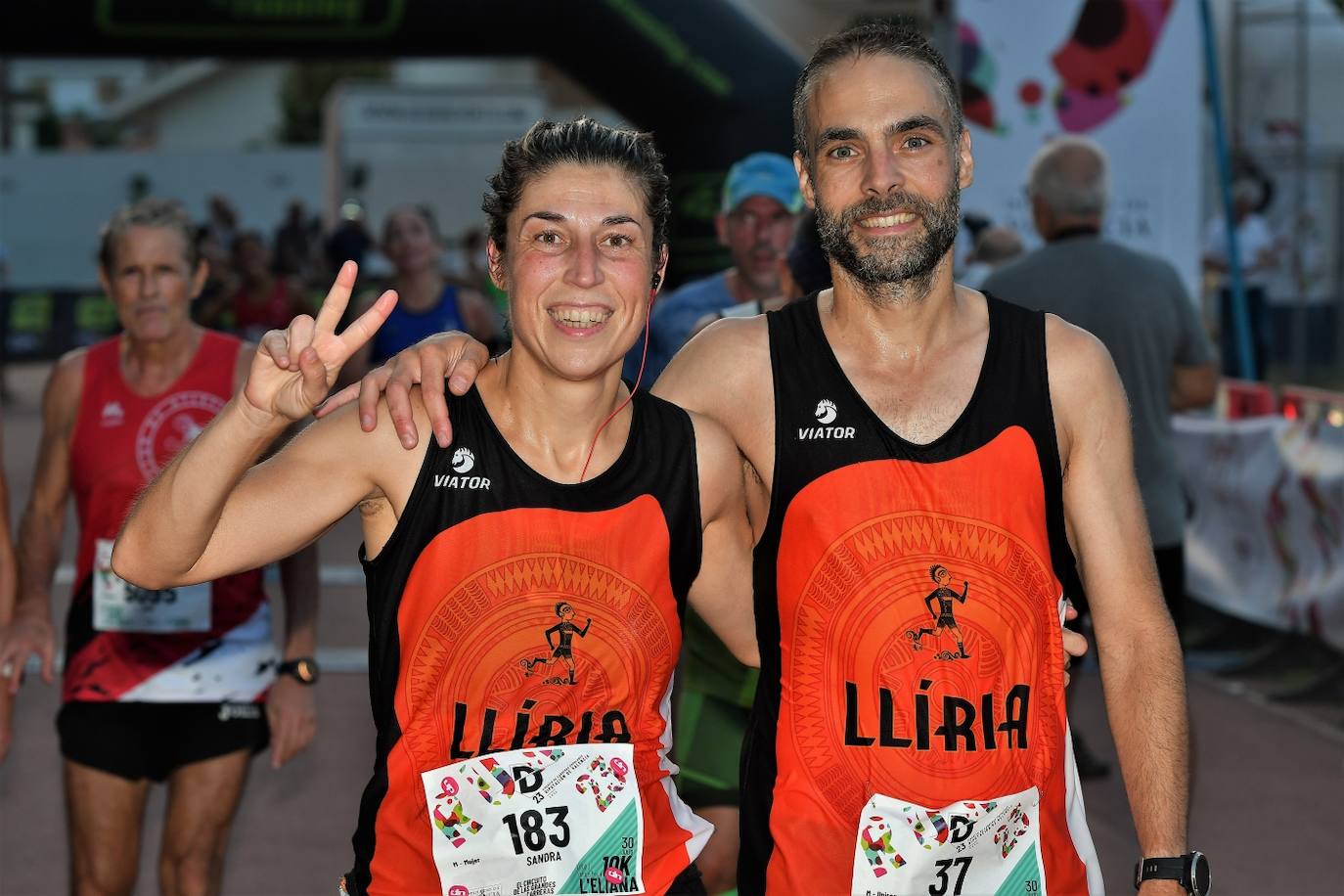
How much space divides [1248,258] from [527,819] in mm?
12892

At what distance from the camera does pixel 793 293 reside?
14.7 ft

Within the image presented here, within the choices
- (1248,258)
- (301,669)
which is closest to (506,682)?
(301,669)

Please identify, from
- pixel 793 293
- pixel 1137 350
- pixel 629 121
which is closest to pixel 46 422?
pixel 793 293

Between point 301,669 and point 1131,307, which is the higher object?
point 1131,307

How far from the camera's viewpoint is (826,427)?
278 centimetres

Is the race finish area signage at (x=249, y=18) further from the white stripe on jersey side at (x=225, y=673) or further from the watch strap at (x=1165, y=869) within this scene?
the watch strap at (x=1165, y=869)

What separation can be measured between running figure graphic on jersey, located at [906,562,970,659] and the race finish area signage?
9602 millimetres

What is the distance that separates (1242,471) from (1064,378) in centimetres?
566

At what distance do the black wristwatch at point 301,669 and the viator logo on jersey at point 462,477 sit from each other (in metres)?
1.69

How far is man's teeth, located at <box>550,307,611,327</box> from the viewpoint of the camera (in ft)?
8.50

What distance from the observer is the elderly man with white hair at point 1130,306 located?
5.63 metres

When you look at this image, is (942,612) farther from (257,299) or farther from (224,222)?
(224,222)

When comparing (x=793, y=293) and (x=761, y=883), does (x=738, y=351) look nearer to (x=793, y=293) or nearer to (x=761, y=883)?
(x=761, y=883)

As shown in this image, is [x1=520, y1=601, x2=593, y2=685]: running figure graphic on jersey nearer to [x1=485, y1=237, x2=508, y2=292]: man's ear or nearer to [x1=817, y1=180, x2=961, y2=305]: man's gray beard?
[x1=485, y1=237, x2=508, y2=292]: man's ear
